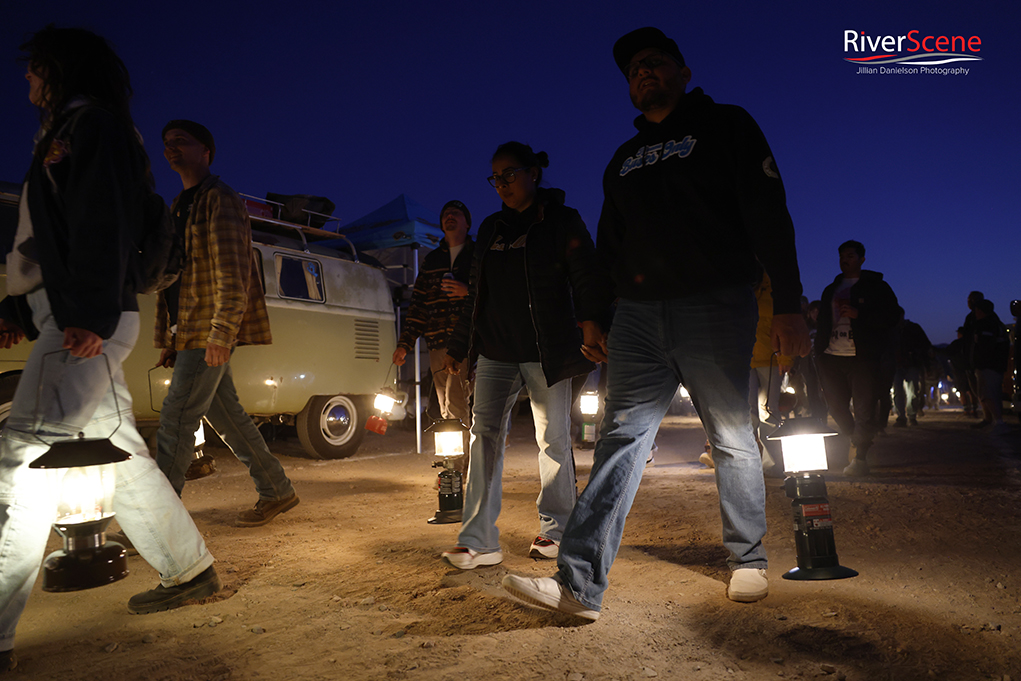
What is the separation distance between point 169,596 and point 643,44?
2.74 meters

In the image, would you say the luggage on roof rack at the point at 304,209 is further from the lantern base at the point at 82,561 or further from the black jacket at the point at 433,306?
the lantern base at the point at 82,561

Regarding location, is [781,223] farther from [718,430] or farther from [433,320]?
[433,320]

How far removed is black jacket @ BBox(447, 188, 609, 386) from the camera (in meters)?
3.14

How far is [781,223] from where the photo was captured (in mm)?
2342

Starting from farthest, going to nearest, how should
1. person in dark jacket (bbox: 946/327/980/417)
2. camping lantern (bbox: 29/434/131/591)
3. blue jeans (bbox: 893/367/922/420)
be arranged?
person in dark jacket (bbox: 946/327/980/417) → blue jeans (bbox: 893/367/922/420) → camping lantern (bbox: 29/434/131/591)

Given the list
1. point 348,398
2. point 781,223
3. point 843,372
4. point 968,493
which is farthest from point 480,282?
point 348,398

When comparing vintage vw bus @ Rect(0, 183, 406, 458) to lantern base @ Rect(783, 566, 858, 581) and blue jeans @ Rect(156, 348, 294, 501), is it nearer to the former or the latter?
blue jeans @ Rect(156, 348, 294, 501)

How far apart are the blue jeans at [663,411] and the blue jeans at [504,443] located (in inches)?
28.8

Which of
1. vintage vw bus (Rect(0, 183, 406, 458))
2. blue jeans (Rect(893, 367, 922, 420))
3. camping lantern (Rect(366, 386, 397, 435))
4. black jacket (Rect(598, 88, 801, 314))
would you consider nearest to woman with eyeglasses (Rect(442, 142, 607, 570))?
black jacket (Rect(598, 88, 801, 314))

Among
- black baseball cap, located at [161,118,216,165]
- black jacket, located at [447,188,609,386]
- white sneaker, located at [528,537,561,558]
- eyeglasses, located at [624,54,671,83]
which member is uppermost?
black baseball cap, located at [161,118,216,165]

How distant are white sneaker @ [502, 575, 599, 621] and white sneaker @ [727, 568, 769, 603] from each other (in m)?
0.55

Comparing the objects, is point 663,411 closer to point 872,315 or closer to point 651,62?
point 651,62

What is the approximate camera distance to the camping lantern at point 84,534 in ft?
7.80

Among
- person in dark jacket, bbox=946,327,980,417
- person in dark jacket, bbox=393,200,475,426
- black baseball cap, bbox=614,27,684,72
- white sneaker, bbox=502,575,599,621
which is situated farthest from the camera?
person in dark jacket, bbox=946,327,980,417
